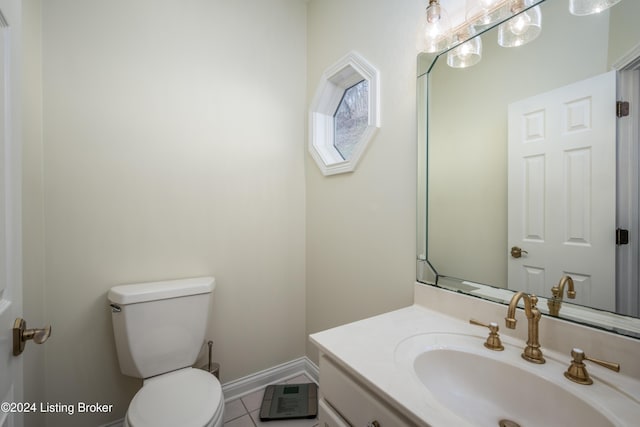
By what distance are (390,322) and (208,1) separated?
1.95m

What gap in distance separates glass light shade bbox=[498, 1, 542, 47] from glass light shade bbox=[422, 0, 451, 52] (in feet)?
0.61

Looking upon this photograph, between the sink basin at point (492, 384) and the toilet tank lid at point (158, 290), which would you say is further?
the toilet tank lid at point (158, 290)

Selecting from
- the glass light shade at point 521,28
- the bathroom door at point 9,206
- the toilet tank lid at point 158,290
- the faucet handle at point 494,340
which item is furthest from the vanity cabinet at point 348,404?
the glass light shade at point 521,28

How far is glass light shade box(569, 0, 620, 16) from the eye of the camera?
69 centimetres

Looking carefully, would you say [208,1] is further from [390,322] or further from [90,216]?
[390,322]

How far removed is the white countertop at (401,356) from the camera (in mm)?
545

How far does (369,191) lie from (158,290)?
1.14 metres

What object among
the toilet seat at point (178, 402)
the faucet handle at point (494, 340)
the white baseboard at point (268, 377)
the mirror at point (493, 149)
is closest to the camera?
the mirror at point (493, 149)

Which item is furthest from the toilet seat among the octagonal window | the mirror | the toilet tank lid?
the octagonal window

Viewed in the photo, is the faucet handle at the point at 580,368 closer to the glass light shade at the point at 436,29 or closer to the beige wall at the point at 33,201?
the glass light shade at the point at 436,29

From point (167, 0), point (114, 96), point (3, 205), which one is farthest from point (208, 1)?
point (3, 205)

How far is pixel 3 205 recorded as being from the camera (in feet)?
1.94

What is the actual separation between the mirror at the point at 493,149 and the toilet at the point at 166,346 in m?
1.05

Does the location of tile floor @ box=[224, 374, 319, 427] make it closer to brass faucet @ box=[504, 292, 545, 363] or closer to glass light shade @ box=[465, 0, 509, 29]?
brass faucet @ box=[504, 292, 545, 363]
